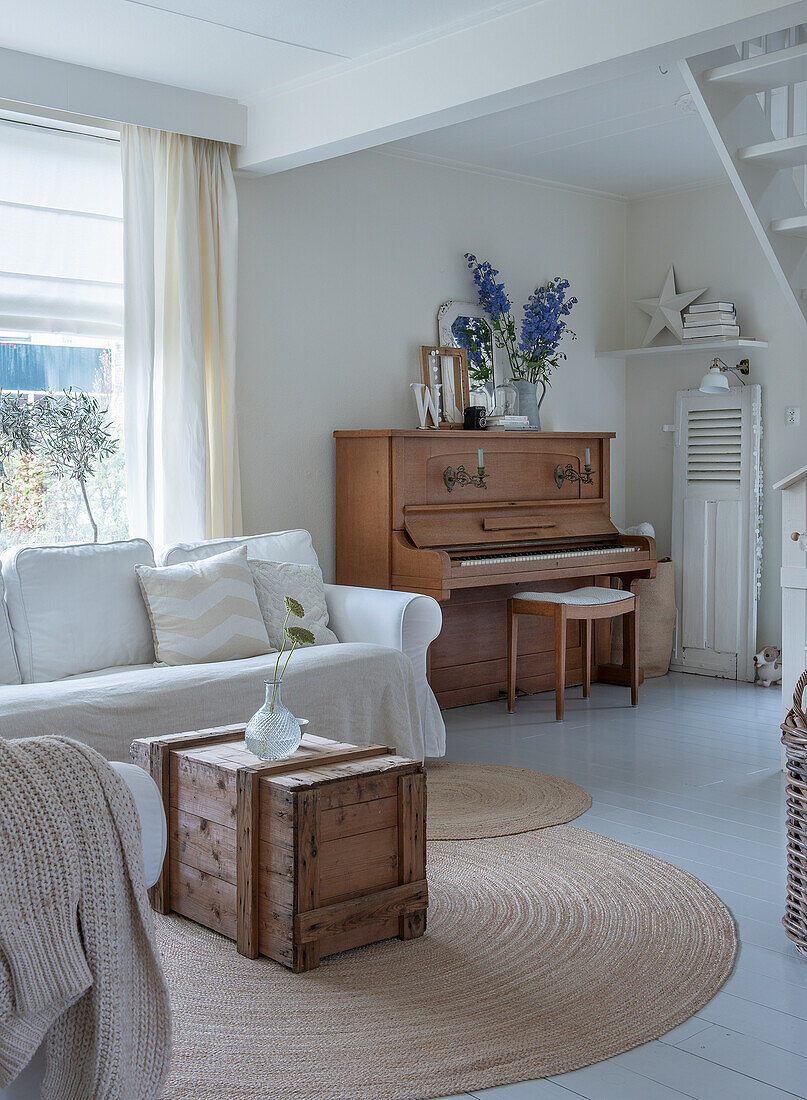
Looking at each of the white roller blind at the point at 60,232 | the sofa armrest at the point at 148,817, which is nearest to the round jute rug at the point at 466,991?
the sofa armrest at the point at 148,817

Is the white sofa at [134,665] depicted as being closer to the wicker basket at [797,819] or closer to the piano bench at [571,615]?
the piano bench at [571,615]

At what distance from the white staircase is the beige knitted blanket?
2.88 meters

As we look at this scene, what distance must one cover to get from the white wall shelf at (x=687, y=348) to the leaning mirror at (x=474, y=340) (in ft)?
2.97

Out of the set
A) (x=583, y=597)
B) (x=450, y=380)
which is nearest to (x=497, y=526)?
(x=583, y=597)

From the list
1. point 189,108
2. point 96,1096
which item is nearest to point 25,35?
point 189,108

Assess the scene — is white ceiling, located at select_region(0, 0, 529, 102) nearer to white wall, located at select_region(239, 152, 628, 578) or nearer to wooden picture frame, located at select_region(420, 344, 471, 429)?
white wall, located at select_region(239, 152, 628, 578)

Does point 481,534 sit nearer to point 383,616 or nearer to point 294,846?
point 383,616

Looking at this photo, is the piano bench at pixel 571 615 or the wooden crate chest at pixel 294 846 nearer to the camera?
the wooden crate chest at pixel 294 846

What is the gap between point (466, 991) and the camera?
2283 mm

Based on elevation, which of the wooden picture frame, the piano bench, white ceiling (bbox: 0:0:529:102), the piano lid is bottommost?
the piano bench

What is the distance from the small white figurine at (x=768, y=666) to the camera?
5504mm

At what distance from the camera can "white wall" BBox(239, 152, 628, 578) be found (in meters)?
4.55

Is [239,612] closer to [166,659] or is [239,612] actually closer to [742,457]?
[166,659]

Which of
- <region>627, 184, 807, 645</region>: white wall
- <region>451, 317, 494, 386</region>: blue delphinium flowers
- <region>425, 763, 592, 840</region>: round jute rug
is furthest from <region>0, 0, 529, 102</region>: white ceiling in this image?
<region>627, 184, 807, 645</region>: white wall
